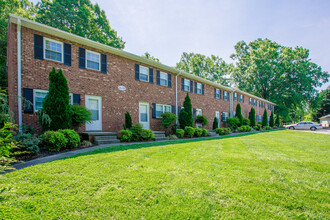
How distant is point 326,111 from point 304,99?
67.8ft

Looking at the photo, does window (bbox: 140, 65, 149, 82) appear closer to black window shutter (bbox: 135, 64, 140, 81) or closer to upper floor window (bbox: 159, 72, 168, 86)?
black window shutter (bbox: 135, 64, 140, 81)

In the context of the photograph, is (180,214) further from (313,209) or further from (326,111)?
(326,111)

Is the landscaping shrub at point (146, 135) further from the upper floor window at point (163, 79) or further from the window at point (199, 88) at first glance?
the window at point (199, 88)

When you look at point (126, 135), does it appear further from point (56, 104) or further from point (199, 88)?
point (199, 88)

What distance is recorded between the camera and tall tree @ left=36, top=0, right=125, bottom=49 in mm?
17047

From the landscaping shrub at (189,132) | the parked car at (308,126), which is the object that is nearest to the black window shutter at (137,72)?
Result: the landscaping shrub at (189,132)

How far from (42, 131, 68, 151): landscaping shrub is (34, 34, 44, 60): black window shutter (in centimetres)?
372

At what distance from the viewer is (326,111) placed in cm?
4491

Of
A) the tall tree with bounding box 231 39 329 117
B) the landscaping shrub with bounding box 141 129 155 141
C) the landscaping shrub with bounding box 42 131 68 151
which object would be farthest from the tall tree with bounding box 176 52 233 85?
the landscaping shrub with bounding box 42 131 68 151

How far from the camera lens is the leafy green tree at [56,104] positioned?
6.51 meters

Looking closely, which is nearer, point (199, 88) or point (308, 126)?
point (199, 88)

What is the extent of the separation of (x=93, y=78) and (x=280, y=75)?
3311cm

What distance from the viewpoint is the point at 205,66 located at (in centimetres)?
3412

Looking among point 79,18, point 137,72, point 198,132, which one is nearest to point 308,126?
point 198,132
